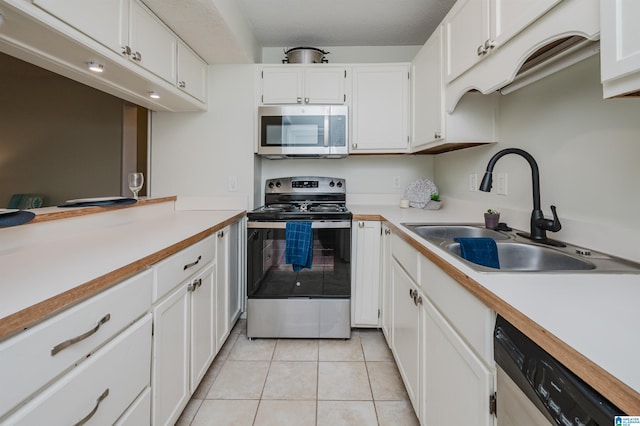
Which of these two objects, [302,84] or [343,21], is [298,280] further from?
[343,21]

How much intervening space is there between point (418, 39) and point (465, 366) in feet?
8.80

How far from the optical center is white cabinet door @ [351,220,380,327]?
221cm

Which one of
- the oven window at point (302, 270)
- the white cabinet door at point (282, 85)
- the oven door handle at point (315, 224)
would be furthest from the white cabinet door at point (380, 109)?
the oven window at point (302, 270)

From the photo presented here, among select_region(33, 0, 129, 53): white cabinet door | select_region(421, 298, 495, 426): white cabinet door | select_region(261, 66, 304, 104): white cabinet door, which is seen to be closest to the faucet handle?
select_region(421, 298, 495, 426): white cabinet door

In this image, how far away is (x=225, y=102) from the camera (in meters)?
2.43

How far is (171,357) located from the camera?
1241mm

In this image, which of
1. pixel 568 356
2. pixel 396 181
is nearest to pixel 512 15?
pixel 568 356

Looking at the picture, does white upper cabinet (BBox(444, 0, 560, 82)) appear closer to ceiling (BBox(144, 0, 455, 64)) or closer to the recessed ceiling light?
ceiling (BBox(144, 0, 455, 64))

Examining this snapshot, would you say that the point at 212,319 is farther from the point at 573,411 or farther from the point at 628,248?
the point at 628,248

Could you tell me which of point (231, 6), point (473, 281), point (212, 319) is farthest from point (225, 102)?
point (473, 281)

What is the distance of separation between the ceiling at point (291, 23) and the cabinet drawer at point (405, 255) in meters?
1.63

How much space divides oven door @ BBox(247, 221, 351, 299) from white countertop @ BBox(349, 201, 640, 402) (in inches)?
47.3

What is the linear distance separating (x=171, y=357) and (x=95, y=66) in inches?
53.3

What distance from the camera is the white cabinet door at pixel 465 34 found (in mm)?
1321
